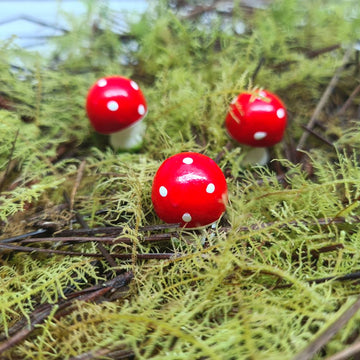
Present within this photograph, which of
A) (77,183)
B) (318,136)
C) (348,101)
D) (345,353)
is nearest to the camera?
(345,353)

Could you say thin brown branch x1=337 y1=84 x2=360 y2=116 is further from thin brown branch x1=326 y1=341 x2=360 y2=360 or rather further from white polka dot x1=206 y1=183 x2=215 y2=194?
thin brown branch x1=326 y1=341 x2=360 y2=360

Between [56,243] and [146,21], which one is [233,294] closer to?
[56,243]

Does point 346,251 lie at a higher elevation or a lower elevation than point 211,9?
lower

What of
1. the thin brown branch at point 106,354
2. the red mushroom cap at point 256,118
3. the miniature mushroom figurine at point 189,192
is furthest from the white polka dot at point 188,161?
the thin brown branch at point 106,354

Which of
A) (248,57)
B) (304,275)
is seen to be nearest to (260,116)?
(248,57)

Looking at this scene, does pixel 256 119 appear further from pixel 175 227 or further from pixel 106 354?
pixel 106 354

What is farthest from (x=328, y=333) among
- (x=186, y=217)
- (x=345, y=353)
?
(x=186, y=217)
